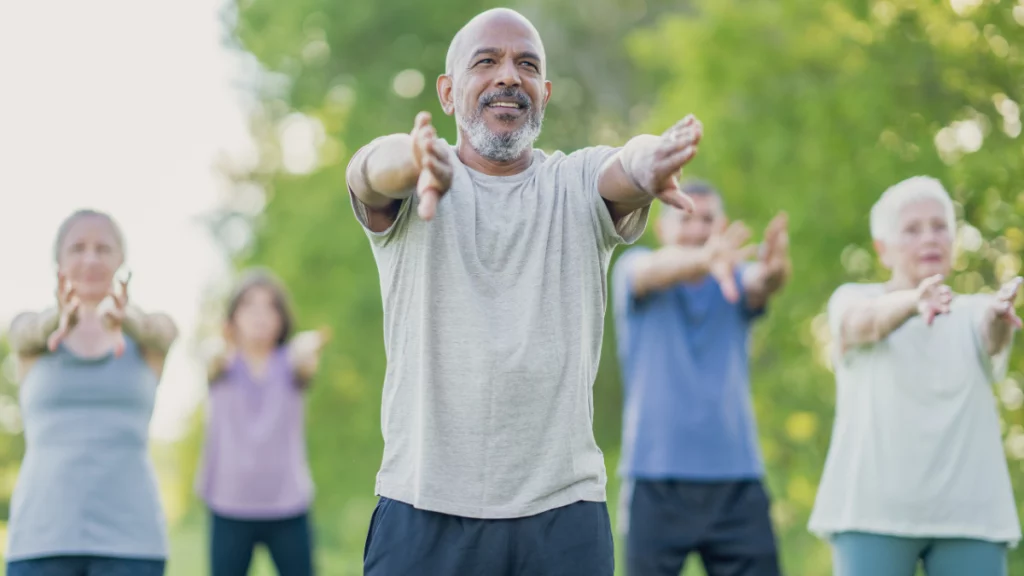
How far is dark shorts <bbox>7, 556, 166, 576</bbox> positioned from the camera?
17.3 ft

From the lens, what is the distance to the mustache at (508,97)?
378cm

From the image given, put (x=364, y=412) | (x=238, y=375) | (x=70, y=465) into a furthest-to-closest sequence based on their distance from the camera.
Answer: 1. (x=364, y=412)
2. (x=238, y=375)
3. (x=70, y=465)

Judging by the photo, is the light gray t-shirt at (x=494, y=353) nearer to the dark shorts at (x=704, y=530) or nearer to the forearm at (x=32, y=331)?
the forearm at (x=32, y=331)

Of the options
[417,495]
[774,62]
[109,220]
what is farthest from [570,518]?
[774,62]

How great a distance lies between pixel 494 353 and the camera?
145 inches

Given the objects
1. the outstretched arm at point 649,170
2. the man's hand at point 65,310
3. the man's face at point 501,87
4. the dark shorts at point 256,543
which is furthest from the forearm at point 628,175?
the dark shorts at point 256,543

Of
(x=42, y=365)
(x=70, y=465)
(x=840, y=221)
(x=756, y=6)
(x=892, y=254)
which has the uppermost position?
(x=756, y=6)

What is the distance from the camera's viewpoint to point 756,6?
12.6 m

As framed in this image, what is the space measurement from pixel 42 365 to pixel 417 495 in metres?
2.35

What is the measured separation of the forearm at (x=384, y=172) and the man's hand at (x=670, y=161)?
22.4 inches

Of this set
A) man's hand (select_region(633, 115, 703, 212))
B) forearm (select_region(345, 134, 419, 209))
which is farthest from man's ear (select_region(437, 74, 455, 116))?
man's hand (select_region(633, 115, 703, 212))

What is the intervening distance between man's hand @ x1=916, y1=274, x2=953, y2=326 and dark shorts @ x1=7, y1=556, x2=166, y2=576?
9.82ft

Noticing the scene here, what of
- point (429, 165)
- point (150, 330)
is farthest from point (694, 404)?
point (429, 165)

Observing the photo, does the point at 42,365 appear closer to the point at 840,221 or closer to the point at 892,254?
the point at 892,254
